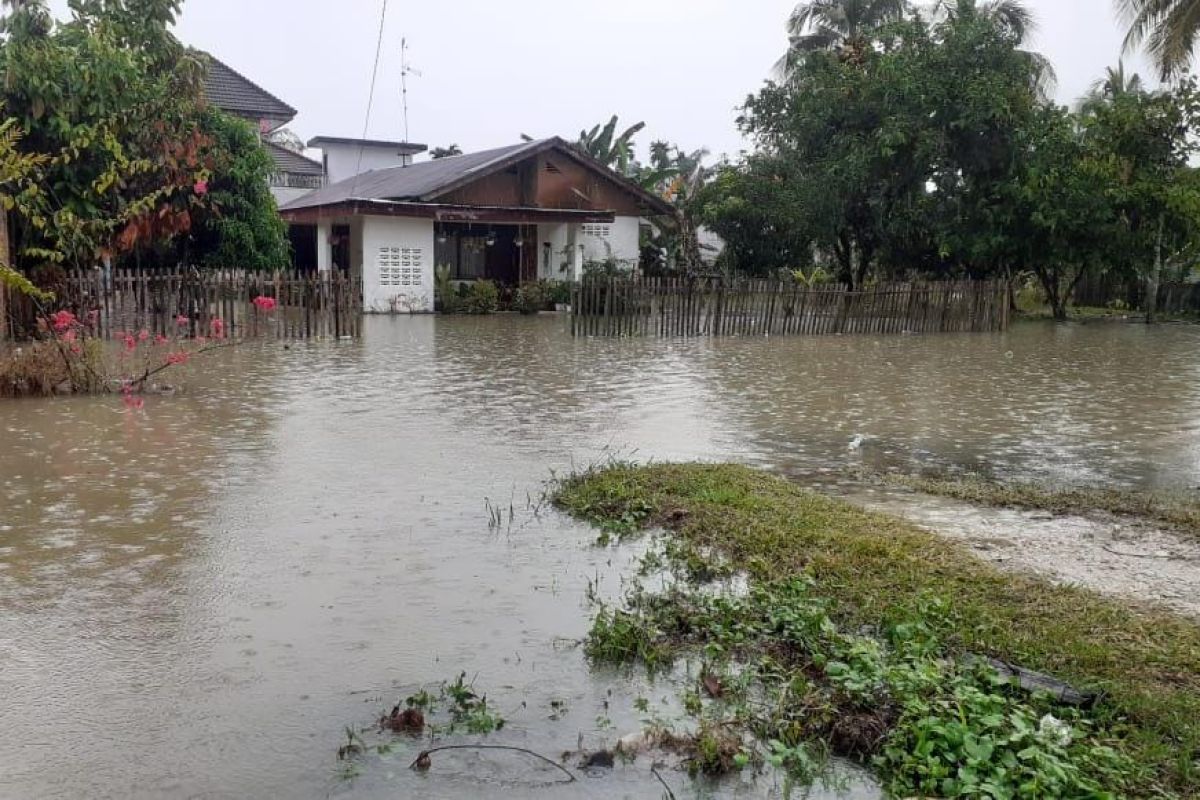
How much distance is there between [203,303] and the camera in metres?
16.5

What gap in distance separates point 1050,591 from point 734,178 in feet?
77.2

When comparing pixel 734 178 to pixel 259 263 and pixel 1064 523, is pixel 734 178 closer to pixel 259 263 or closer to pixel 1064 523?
pixel 259 263

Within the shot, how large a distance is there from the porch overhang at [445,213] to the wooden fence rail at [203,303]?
21.2ft

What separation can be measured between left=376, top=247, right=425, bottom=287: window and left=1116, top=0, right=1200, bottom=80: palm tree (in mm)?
15492

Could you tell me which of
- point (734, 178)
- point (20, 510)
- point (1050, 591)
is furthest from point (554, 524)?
point (734, 178)

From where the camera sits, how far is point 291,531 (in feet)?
19.2

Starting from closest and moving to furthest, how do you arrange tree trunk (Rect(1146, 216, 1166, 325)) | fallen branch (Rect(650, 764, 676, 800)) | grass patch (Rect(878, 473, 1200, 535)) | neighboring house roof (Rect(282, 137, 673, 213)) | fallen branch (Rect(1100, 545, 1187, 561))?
fallen branch (Rect(650, 764, 676, 800)) → fallen branch (Rect(1100, 545, 1187, 561)) → grass patch (Rect(878, 473, 1200, 535)) → tree trunk (Rect(1146, 216, 1166, 325)) → neighboring house roof (Rect(282, 137, 673, 213))

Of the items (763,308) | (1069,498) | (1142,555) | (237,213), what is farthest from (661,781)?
(237,213)

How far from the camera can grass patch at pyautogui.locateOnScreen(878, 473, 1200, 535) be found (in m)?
6.26

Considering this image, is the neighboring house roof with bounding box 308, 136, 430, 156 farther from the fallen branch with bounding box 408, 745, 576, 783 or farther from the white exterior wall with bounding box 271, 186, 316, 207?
the fallen branch with bounding box 408, 745, 576, 783

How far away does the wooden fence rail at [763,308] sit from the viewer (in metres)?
19.4

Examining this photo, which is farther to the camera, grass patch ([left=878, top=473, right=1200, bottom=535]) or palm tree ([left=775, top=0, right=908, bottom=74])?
palm tree ([left=775, top=0, right=908, bottom=74])

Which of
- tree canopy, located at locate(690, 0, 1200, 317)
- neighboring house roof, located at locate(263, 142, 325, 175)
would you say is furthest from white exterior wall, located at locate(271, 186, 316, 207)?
tree canopy, located at locate(690, 0, 1200, 317)

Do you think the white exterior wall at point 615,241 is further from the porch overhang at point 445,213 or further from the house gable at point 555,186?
the porch overhang at point 445,213
